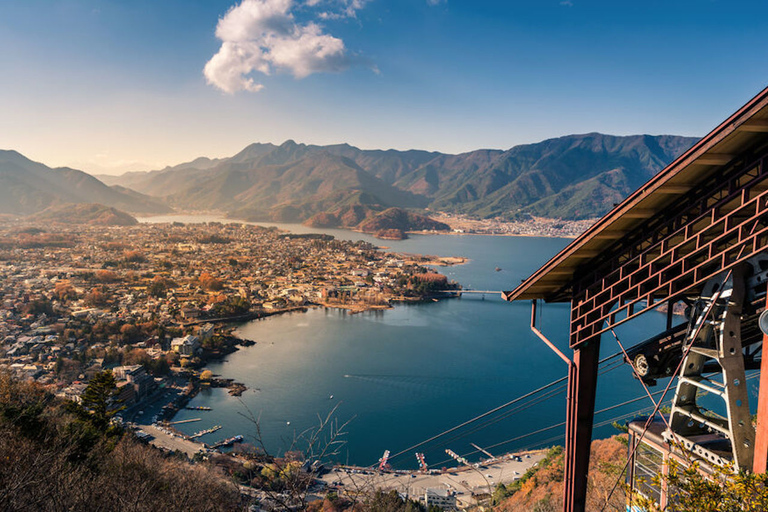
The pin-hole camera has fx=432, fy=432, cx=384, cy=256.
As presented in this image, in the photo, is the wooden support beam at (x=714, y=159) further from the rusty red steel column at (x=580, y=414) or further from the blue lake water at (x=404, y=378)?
the blue lake water at (x=404, y=378)

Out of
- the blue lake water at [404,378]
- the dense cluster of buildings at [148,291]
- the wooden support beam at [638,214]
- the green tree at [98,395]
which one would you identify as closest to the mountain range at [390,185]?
the dense cluster of buildings at [148,291]

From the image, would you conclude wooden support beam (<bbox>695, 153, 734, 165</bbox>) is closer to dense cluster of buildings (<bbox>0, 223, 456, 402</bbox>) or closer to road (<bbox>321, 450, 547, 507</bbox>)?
road (<bbox>321, 450, 547, 507</bbox>)

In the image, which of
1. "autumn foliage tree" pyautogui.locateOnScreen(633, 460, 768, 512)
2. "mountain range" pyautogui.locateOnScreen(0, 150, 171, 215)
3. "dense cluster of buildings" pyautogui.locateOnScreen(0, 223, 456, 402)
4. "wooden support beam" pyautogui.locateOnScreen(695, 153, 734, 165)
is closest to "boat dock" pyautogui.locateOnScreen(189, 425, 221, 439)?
"dense cluster of buildings" pyautogui.locateOnScreen(0, 223, 456, 402)

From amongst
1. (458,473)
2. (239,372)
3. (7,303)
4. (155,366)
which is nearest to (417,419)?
(458,473)

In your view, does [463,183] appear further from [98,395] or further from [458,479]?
[98,395]

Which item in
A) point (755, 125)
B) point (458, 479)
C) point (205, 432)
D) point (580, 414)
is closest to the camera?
point (755, 125)

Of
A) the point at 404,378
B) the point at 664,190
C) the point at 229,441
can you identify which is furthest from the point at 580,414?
the point at 404,378
